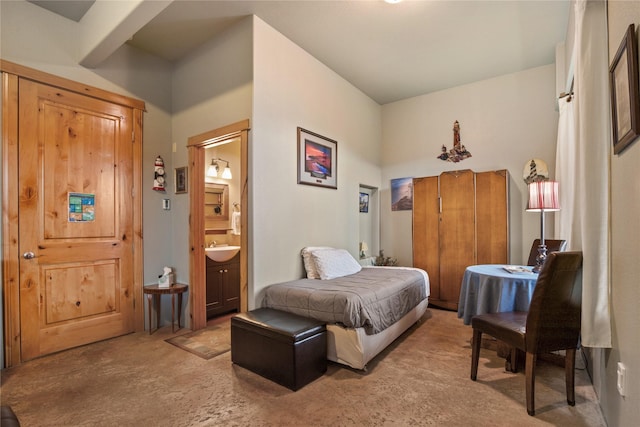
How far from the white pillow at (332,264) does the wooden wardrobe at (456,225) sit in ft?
4.37

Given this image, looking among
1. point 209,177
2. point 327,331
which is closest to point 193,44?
point 209,177

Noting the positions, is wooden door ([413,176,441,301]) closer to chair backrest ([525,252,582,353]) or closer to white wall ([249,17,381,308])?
white wall ([249,17,381,308])

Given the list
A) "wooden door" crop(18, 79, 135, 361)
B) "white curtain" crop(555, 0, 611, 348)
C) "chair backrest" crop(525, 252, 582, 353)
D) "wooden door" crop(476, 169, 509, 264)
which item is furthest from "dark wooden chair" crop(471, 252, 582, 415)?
"wooden door" crop(18, 79, 135, 361)

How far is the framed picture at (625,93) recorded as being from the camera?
49.1 inches

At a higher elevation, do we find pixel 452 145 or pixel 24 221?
pixel 452 145

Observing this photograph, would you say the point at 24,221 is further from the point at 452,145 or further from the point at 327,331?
the point at 452,145

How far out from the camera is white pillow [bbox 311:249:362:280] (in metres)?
3.22

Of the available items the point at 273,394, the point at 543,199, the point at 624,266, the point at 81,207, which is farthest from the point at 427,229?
the point at 81,207

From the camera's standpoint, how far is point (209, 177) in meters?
4.66

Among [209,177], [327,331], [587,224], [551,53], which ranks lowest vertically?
[327,331]

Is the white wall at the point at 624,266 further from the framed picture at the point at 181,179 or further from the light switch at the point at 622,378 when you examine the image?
the framed picture at the point at 181,179

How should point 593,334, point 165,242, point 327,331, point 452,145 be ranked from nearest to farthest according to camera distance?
point 593,334
point 327,331
point 165,242
point 452,145

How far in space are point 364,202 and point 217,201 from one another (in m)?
2.30

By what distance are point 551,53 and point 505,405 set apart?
381 cm
